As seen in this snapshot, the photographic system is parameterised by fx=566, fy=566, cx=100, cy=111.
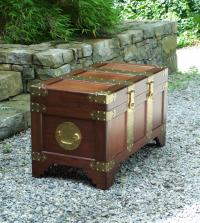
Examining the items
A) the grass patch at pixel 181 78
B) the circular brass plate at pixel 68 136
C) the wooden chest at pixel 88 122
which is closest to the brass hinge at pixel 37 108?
the wooden chest at pixel 88 122

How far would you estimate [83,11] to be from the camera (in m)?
5.93

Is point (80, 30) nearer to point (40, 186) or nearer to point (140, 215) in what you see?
point (40, 186)

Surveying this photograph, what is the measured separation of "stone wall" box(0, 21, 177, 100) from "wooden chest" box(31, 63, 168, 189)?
114cm

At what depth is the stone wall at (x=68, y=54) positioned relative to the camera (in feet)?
16.3

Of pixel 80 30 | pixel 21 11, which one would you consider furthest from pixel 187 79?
pixel 21 11

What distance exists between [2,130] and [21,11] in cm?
170

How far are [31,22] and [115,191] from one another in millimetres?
2694

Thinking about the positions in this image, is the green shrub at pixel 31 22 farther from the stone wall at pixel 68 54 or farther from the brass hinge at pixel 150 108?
the brass hinge at pixel 150 108

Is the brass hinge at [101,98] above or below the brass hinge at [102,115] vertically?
above

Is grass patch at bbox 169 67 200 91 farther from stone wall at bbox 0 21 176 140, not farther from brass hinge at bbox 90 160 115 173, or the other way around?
brass hinge at bbox 90 160 115 173

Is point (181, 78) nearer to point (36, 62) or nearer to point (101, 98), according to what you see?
point (36, 62)

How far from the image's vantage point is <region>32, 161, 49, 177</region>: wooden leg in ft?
11.9

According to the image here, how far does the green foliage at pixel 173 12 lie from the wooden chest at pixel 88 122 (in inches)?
272

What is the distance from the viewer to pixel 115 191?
3.46 metres
